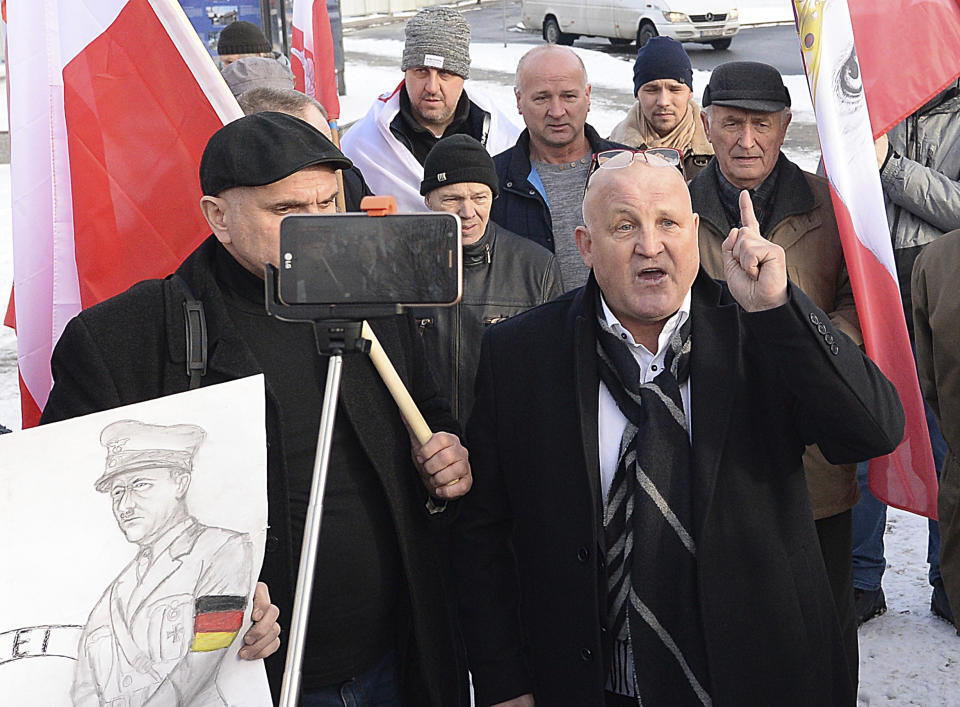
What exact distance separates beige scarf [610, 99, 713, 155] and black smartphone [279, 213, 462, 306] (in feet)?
11.1

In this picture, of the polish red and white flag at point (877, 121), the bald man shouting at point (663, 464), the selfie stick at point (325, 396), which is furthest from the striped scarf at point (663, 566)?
the polish red and white flag at point (877, 121)

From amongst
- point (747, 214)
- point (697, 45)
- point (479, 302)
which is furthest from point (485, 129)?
point (697, 45)

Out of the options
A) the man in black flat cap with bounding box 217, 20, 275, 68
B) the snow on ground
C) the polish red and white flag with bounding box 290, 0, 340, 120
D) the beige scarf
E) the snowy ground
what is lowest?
the snowy ground

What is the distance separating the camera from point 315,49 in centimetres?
550

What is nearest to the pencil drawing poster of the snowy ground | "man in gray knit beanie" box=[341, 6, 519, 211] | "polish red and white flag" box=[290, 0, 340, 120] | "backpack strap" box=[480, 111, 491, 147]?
the snowy ground

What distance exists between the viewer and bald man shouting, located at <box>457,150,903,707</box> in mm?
2068

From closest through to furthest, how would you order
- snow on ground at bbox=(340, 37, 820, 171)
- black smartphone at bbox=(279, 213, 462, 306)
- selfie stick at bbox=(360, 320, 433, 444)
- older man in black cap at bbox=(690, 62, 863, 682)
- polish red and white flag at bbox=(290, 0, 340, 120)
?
1. black smartphone at bbox=(279, 213, 462, 306)
2. selfie stick at bbox=(360, 320, 433, 444)
3. older man in black cap at bbox=(690, 62, 863, 682)
4. polish red and white flag at bbox=(290, 0, 340, 120)
5. snow on ground at bbox=(340, 37, 820, 171)

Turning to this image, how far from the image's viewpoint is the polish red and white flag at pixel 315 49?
18.0 feet

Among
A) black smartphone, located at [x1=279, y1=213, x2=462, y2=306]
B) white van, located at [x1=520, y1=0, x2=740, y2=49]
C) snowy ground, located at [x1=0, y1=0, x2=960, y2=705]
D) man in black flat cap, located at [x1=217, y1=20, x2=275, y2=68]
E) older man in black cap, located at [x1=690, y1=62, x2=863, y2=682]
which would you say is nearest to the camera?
A: black smartphone, located at [x1=279, y1=213, x2=462, y2=306]

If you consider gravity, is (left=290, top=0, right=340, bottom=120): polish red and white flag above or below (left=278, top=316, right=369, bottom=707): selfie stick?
above

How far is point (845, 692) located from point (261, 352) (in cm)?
136

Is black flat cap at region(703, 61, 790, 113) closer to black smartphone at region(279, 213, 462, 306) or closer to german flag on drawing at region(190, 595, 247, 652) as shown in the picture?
black smartphone at region(279, 213, 462, 306)

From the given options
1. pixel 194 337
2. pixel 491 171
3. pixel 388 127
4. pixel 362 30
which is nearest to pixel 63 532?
pixel 194 337

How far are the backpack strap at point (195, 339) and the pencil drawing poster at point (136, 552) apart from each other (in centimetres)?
37
